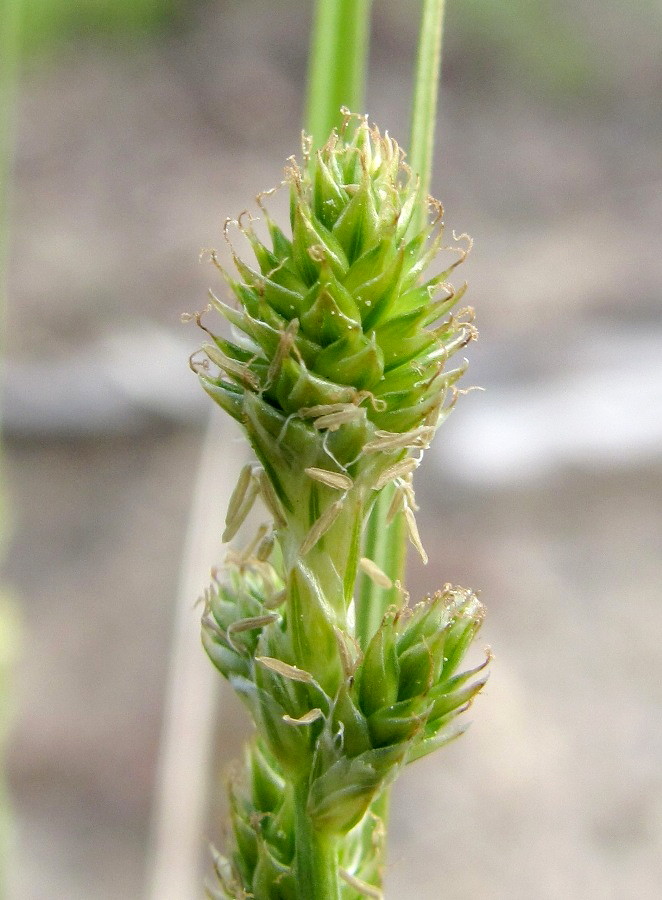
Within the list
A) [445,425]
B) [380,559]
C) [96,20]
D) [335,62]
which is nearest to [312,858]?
[380,559]

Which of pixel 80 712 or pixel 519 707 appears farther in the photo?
pixel 80 712

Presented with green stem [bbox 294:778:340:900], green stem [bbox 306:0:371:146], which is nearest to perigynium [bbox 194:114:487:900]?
green stem [bbox 294:778:340:900]

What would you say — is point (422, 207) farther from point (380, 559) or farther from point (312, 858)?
point (312, 858)

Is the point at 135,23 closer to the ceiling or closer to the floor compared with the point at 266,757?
closer to the ceiling

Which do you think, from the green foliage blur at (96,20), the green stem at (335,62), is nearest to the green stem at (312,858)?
the green stem at (335,62)

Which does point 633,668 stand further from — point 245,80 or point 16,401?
point 245,80

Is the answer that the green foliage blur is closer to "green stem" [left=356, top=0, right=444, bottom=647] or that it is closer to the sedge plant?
"green stem" [left=356, top=0, right=444, bottom=647]

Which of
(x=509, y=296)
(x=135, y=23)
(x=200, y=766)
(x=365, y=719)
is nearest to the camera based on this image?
(x=365, y=719)

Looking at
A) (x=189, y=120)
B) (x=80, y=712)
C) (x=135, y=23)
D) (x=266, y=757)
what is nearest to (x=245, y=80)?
(x=189, y=120)
